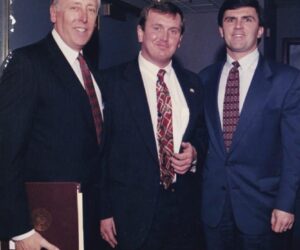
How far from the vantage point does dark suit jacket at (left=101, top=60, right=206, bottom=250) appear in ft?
6.45

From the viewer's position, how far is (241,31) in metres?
2.14

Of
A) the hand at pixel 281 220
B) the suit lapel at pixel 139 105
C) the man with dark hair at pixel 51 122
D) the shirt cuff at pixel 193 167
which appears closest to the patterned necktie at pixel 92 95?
the man with dark hair at pixel 51 122

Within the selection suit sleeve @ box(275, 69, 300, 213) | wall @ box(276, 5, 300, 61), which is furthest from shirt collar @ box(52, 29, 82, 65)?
wall @ box(276, 5, 300, 61)

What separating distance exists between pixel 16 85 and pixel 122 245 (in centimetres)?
103

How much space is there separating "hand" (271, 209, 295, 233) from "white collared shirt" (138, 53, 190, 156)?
23.9 inches

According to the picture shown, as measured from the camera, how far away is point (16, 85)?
1.40 meters

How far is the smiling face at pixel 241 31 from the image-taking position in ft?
6.98

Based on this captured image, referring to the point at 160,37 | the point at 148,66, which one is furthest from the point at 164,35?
the point at 148,66

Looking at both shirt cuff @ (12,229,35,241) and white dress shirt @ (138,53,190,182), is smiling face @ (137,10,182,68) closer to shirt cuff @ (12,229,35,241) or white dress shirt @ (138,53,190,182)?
white dress shirt @ (138,53,190,182)

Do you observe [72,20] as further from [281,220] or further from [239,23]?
[281,220]

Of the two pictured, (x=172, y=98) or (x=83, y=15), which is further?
(x=172, y=98)

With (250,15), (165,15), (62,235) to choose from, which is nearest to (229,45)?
(250,15)

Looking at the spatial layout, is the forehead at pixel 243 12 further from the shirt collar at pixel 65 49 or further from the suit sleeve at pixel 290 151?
the shirt collar at pixel 65 49

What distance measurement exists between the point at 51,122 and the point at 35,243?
459 millimetres
